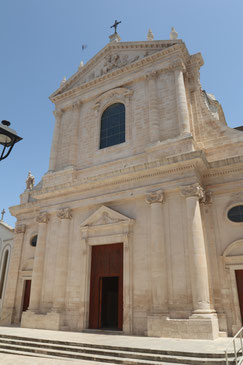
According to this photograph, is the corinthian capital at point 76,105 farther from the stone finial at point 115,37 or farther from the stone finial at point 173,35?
the stone finial at point 173,35

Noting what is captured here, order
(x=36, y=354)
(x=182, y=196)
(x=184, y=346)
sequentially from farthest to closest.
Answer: (x=182, y=196) < (x=36, y=354) < (x=184, y=346)

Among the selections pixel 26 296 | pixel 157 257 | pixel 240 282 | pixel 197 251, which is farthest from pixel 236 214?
pixel 26 296

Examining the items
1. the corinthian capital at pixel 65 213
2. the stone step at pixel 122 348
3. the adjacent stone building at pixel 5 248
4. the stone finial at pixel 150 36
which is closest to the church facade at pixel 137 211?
the corinthian capital at pixel 65 213

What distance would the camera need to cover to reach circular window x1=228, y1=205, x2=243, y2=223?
12500 millimetres

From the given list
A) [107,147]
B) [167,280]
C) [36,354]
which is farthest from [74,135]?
[36,354]

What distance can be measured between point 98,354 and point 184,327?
11.5 ft

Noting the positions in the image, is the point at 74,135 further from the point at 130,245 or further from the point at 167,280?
the point at 167,280

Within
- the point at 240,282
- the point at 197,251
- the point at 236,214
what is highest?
the point at 236,214

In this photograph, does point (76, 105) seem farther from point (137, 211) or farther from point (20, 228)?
point (137, 211)

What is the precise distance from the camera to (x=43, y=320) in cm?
1409

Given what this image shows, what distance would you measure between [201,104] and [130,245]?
855 cm

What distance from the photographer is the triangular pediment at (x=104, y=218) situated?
46.2 feet

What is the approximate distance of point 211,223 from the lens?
42.6 feet

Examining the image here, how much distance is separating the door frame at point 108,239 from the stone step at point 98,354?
341cm
